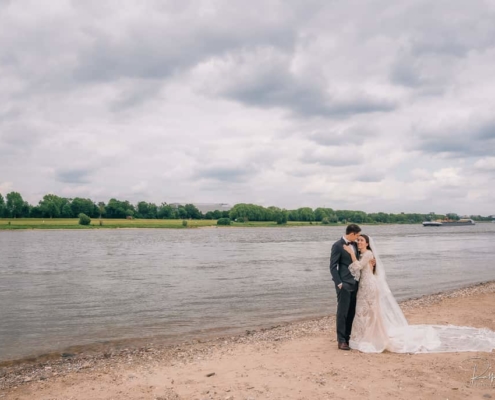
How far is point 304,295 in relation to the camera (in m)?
23.3

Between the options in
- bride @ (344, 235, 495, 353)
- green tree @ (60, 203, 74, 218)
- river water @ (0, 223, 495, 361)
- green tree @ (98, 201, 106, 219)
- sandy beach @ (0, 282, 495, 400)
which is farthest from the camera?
green tree @ (98, 201, 106, 219)

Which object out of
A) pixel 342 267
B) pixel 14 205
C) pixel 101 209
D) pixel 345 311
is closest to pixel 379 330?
pixel 345 311

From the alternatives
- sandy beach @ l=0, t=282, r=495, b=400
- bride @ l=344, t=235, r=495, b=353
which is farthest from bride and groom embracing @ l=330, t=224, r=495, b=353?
sandy beach @ l=0, t=282, r=495, b=400

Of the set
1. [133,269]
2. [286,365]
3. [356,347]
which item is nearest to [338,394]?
[286,365]

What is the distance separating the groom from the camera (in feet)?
33.9

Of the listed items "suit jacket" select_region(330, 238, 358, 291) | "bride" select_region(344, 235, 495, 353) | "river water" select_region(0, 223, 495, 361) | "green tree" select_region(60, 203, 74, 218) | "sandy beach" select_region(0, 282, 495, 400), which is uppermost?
"green tree" select_region(60, 203, 74, 218)

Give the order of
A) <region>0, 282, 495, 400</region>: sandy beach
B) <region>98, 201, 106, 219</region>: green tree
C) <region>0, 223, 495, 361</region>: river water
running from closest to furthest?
<region>0, 282, 495, 400</region>: sandy beach → <region>0, 223, 495, 361</region>: river water → <region>98, 201, 106, 219</region>: green tree

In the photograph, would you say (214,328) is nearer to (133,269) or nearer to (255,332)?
(255,332)

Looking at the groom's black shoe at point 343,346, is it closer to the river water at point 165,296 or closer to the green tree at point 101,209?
the river water at point 165,296

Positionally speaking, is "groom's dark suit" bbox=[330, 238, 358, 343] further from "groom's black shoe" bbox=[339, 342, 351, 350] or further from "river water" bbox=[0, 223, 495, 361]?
"river water" bbox=[0, 223, 495, 361]

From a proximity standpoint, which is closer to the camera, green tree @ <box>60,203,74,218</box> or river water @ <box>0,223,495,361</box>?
river water @ <box>0,223,495,361</box>

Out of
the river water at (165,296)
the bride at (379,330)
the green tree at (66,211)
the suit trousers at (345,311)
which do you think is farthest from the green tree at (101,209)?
the bride at (379,330)

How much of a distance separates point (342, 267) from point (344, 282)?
358mm

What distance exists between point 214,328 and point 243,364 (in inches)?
245
